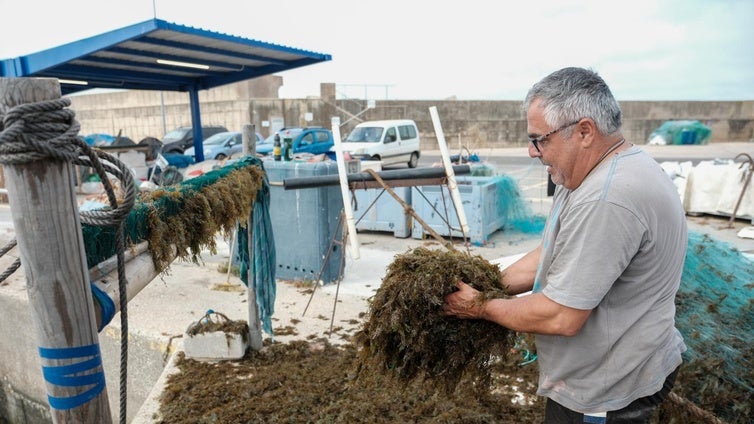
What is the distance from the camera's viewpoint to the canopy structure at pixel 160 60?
8.41 metres

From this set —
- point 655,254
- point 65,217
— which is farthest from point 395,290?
point 65,217

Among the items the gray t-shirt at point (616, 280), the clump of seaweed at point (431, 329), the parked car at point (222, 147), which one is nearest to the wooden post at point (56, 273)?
the clump of seaweed at point (431, 329)

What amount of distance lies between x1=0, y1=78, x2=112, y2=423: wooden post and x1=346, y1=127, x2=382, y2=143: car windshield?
15.7 metres

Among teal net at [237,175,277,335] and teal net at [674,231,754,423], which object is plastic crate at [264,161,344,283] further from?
teal net at [674,231,754,423]

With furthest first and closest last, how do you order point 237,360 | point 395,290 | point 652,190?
point 237,360, point 395,290, point 652,190

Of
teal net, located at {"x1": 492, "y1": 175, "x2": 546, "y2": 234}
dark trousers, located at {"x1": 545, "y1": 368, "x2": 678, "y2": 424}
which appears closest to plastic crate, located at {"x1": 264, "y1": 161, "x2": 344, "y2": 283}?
teal net, located at {"x1": 492, "y1": 175, "x2": 546, "y2": 234}

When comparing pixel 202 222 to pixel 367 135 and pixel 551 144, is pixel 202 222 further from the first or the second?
pixel 367 135

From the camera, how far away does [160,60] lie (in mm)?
10117

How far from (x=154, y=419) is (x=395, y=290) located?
232 cm

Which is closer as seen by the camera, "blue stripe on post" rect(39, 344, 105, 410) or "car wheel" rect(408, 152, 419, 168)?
"blue stripe on post" rect(39, 344, 105, 410)

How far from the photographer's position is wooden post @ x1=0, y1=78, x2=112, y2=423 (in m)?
1.24

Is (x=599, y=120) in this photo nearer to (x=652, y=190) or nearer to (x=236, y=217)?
(x=652, y=190)

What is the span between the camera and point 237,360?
14.0 feet

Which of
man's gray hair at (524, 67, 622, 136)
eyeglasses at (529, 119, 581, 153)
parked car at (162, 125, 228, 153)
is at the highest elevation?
man's gray hair at (524, 67, 622, 136)
